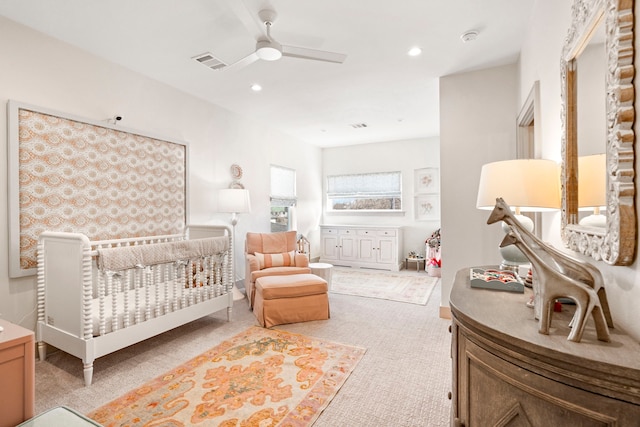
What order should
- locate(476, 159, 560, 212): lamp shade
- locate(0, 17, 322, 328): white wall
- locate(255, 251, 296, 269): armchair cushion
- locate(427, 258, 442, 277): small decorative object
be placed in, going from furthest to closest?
locate(427, 258, 442, 277): small decorative object, locate(255, 251, 296, 269): armchair cushion, locate(0, 17, 322, 328): white wall, locate(476, 159, 560, 212): lamp shade

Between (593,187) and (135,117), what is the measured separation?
3574 mm

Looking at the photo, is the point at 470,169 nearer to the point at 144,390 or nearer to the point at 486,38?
the point at 486,38

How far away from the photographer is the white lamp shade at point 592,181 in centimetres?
99

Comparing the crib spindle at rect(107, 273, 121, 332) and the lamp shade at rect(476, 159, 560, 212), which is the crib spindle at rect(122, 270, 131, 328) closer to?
the crib spindle at rect(107, 273, 121, 332)

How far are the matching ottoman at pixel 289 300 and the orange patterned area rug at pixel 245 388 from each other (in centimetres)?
40

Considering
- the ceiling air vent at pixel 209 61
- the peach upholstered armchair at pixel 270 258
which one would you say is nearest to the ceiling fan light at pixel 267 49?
the ceiling air vent at pixel 209 61

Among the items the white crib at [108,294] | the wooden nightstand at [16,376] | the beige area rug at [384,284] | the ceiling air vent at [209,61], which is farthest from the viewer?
the beige area rug at [384,284]

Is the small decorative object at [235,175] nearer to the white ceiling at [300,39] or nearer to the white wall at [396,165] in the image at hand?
the white ceiling at [300,39]

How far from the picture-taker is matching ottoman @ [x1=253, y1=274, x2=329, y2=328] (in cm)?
303

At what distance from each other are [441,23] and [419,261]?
419cm

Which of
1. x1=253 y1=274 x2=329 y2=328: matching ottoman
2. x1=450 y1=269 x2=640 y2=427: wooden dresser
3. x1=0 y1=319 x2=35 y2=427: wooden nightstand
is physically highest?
x1=450 y1=269 x2=640 y2=427: wooden dresser

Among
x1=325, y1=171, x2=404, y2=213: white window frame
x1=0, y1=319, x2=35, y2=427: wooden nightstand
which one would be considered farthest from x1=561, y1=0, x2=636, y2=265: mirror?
x1=325, y1=171, x2=404, y2=213: white window frame

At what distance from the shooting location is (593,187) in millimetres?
1080

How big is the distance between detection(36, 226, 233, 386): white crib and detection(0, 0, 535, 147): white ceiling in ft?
5.15
